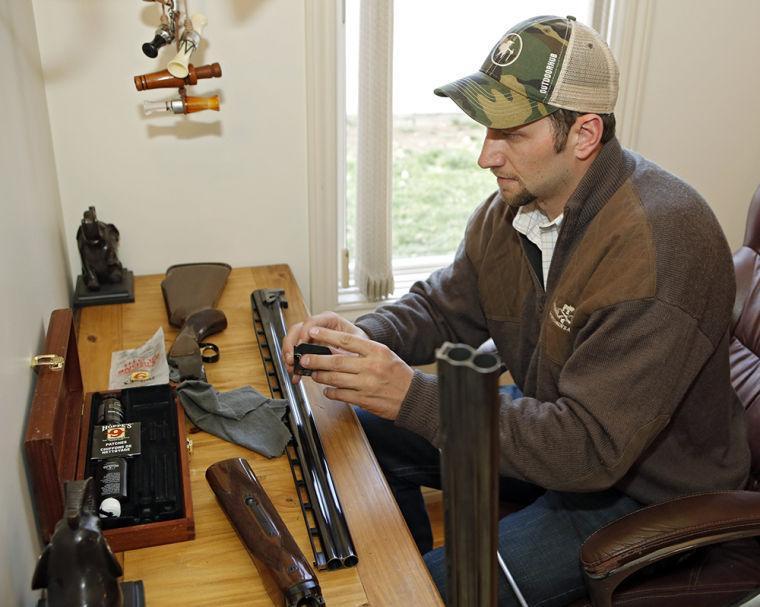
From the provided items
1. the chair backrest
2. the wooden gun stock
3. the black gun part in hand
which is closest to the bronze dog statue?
the black gun part in hand

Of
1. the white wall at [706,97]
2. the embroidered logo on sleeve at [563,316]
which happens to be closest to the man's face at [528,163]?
the embroidered logo on sleeve at [563,316]

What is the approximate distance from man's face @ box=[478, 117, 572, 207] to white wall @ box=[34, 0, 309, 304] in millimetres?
758

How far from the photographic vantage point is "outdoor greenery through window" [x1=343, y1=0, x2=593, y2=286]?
2051 millimetres

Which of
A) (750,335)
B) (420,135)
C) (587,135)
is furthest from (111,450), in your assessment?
(420,135)

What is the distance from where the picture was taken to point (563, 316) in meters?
1.31

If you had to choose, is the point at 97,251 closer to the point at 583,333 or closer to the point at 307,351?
the point at 307,351

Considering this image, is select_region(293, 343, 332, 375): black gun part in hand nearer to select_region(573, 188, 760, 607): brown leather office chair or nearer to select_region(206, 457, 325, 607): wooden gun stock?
select_region(206, 457, 325, 607): wooden gun stock

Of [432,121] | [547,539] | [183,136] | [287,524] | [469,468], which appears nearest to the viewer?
[469,468]

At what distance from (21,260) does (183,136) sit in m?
0.81

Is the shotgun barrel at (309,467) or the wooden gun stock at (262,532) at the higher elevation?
the wooden gun stock at (262,532)

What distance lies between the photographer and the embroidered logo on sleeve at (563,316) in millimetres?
1294

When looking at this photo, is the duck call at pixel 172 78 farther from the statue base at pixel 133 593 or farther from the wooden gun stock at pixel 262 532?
the statue base at pixel 133 593

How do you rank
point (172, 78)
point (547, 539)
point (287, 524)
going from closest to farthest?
point (287, 524) → point (547, 539) → point (172, 78)

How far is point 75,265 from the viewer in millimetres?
1917
